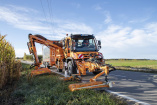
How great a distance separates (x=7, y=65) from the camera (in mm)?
6340

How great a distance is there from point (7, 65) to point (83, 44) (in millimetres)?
4812

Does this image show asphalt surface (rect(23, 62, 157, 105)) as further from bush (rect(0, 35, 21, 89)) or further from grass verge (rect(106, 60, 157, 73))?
grass verge (rect(106, 60, 157, 73))

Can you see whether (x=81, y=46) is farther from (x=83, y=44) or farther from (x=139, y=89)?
(x=139, y=89)

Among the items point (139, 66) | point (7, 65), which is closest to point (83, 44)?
point (7, 65)

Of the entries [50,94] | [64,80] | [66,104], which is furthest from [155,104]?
[64,80]

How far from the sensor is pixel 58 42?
43.0 feet

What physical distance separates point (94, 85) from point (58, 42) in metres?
8.95

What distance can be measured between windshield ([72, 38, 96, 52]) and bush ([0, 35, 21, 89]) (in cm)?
373

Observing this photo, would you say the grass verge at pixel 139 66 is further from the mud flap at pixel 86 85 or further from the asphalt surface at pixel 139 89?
the mud flap at pixel 86 85

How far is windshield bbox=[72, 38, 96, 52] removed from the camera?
8797mm

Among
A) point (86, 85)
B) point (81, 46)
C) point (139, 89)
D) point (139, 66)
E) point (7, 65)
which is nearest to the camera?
point (86, 85)

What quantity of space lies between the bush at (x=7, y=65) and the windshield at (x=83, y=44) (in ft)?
12.3

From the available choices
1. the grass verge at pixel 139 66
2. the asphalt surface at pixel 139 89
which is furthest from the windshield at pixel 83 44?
the grass verge at pixel 139 66

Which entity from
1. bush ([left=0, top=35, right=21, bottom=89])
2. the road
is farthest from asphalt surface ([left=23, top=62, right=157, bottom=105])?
bush ([left=0, top=35, right=21, bottom=89])
